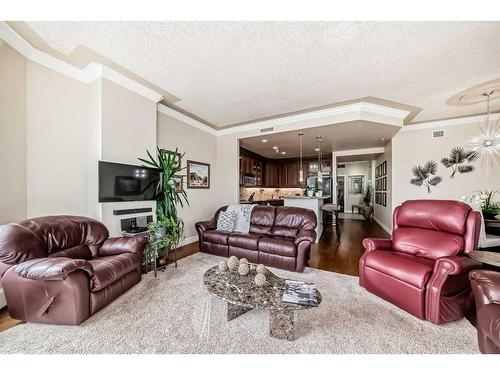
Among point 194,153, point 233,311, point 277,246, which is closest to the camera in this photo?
point 233,311

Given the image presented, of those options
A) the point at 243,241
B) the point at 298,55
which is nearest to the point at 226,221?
the point at 243,241

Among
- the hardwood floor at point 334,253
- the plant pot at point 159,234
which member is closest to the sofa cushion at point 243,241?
the hardwood floor at point 334,253

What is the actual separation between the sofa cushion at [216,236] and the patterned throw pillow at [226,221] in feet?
0.53

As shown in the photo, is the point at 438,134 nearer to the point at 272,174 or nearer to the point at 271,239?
the point at 271,239

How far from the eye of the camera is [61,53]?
2451 mm

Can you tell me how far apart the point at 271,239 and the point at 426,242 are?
6.28 feet

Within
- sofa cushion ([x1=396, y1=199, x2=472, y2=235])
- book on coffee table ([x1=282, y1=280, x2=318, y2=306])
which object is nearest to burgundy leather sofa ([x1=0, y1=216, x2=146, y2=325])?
book on coffee table ([x1=282, y1=280, x2=318, y2=306])

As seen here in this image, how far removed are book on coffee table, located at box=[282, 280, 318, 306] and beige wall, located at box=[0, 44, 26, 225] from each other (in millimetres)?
3002

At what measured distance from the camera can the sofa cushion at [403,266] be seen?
186cm

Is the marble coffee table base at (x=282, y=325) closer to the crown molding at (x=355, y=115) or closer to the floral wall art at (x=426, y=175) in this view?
the crown molding at (x=355, y=115)

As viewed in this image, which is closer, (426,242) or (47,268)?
(47,268)

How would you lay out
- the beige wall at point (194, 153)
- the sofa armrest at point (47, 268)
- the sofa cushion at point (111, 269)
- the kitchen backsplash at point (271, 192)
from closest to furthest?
1. the sofa armrest at point (47, 268)
2. the sofa cushion at point (111, 269)
3. the beige wall at point (194, 153)
4. the kitchen backsplash at point (271, 192)

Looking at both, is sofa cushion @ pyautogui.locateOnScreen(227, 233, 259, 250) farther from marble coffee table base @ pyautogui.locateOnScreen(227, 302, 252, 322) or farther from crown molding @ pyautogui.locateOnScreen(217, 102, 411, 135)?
crown molding @ pyautogui.locateOnScreen(217, 102, 411, 135)

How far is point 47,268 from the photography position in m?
1.67
